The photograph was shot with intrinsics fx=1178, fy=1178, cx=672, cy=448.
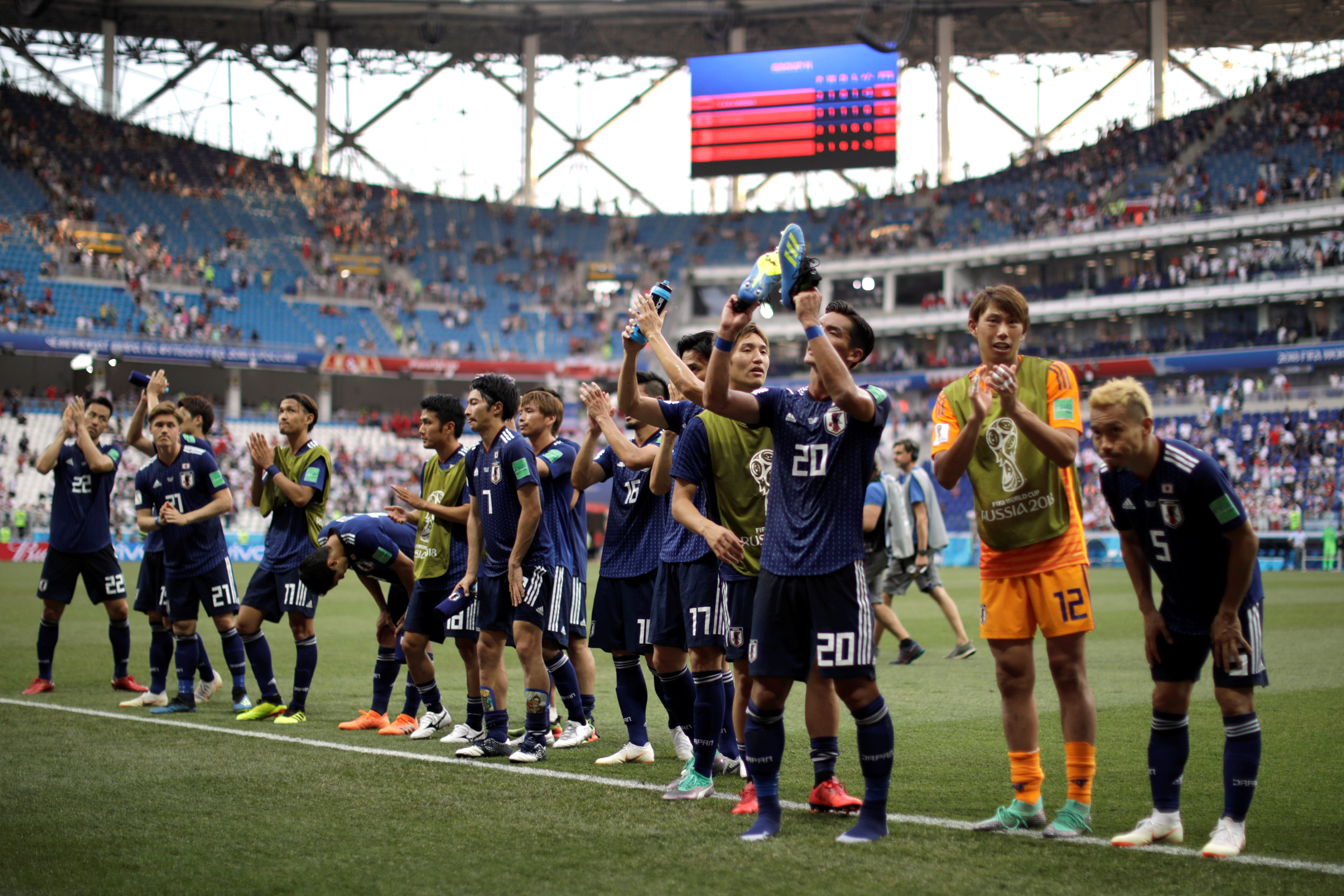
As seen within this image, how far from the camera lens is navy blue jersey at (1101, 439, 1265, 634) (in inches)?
187

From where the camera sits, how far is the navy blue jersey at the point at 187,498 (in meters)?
9.31

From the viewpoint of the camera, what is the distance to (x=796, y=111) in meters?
40.7

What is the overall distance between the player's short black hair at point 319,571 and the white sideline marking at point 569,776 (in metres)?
1.06

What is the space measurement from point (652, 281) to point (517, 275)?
6.78 metres

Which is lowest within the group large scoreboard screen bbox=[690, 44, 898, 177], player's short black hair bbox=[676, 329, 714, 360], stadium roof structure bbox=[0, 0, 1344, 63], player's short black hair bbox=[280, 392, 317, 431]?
player's short black hair bbox=[280, 392, 317, 431]

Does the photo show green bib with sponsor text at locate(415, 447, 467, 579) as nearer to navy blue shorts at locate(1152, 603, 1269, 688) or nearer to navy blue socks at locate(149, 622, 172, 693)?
navy blue socks at locate(149, 622, 172, 693)

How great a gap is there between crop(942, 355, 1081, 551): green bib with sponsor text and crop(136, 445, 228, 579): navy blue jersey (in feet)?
21.0

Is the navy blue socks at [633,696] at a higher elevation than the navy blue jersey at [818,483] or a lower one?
lower

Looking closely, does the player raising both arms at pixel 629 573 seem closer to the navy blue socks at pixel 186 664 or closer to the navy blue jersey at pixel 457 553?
the navy blue jersey at pixel 457 553

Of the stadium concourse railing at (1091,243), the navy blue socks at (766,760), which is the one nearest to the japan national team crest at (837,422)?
the navy blue socks at (766,760)

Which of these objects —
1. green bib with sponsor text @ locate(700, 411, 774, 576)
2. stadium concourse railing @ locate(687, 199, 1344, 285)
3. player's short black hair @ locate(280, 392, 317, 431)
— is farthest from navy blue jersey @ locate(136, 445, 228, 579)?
stadium concourse railing @ locate(687, 199, 1344, 285)

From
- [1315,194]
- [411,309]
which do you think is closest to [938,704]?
[1315,194]

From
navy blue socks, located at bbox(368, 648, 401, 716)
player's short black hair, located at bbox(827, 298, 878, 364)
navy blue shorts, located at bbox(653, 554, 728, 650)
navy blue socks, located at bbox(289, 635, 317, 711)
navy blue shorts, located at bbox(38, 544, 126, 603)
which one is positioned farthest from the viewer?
navy blue shorts, located at bbox(38, 544, 126, 603)

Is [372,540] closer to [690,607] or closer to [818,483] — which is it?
[690,607]
